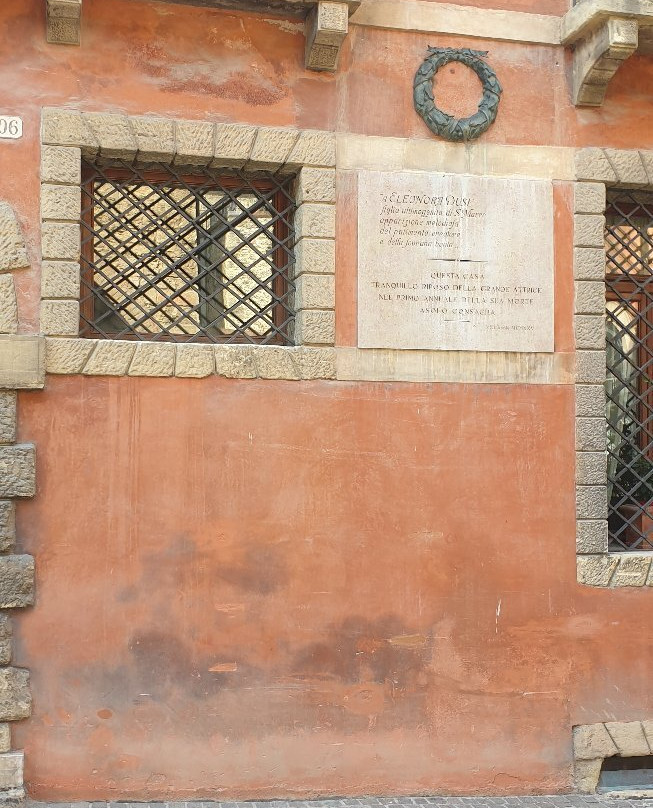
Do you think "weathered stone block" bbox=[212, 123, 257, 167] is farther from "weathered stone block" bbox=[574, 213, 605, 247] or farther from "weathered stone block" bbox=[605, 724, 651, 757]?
"weathered stone block" bbox=[605, 724, 651, 757]

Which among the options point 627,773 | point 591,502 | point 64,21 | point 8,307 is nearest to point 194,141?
point 64,21

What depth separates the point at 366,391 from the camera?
6.40 meters

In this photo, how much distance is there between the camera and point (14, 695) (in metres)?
5.75

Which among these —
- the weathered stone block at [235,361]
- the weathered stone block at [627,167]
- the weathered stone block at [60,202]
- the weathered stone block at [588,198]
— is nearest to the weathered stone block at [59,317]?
the weathered stone block at [60,202]

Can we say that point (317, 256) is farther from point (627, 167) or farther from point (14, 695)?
point (14, 695)

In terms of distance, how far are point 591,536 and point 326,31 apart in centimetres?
350

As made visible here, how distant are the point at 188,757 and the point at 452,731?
5.22ft

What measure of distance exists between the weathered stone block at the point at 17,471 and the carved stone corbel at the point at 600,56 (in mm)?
4111

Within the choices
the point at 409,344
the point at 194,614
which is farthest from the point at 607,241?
the point at 194,614

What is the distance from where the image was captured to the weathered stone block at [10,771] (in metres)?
5.68

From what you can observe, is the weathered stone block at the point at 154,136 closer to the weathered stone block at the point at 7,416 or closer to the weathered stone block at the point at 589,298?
the weathered stone block at the point at 7,416

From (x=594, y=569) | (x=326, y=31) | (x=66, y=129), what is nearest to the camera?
(x=66, y=129)

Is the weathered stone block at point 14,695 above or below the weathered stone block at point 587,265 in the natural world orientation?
below

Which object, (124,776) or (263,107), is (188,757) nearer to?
(124,776)
